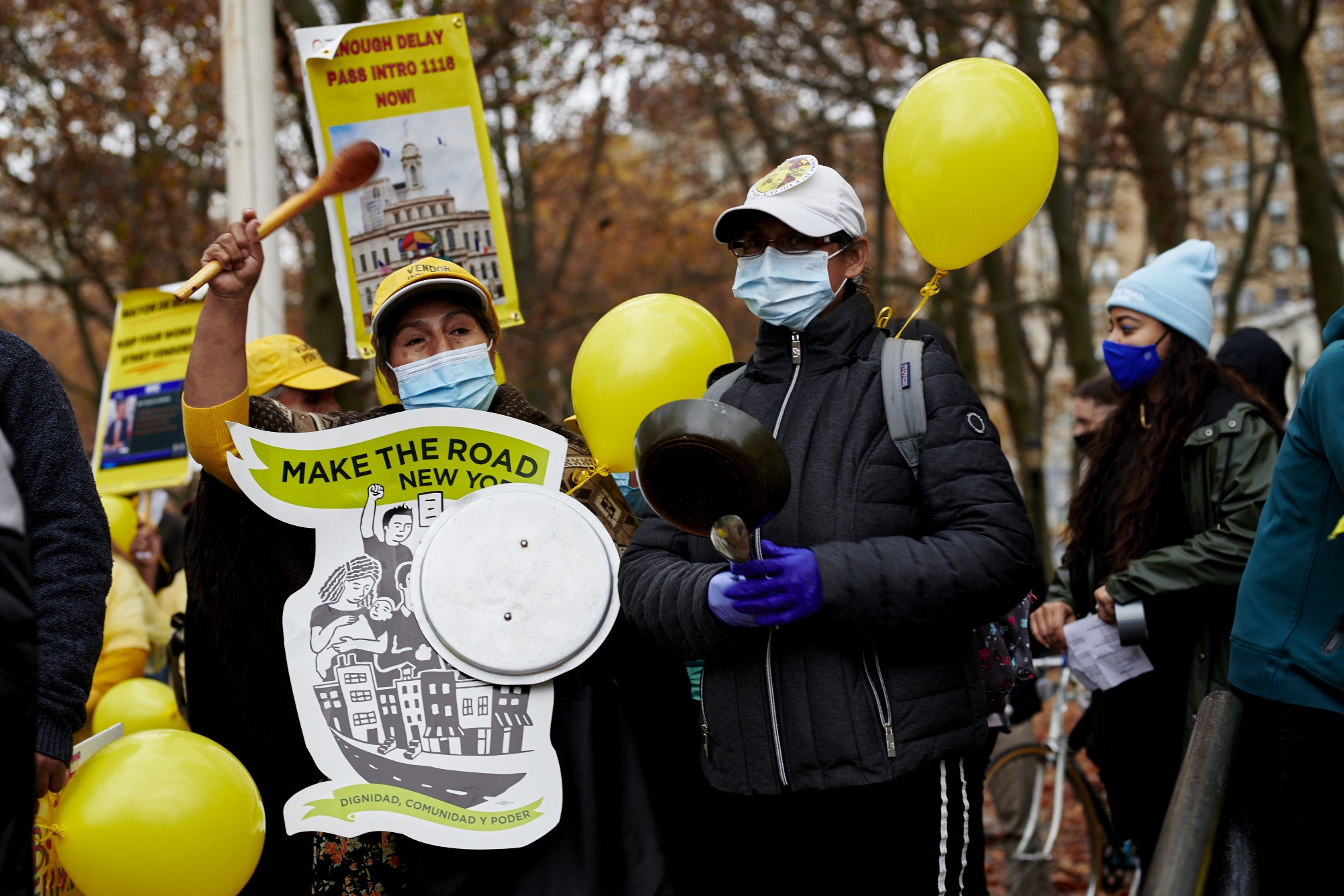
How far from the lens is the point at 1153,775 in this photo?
3.87 metres

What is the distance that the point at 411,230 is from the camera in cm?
417

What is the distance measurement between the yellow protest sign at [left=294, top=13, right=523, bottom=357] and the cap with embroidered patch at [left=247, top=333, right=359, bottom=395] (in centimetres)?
17

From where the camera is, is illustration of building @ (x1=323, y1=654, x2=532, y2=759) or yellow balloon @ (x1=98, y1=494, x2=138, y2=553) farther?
yellow balloon @ (x1=98, y1=494, x2=138, y2=553)

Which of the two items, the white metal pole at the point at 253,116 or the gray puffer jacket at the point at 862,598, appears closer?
the gray puffer jacket at the point at 862,598

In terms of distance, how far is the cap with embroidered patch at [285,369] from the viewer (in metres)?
4.04

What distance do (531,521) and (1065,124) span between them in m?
18.1

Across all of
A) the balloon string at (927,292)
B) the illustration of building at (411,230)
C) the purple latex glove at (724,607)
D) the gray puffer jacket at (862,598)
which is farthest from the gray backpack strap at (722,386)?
the illustration of building at (411,230)

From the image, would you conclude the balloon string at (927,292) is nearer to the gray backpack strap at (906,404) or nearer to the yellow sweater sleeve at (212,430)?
the gray backpack strap at (906,404)

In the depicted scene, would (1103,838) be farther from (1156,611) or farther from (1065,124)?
(1065,124)

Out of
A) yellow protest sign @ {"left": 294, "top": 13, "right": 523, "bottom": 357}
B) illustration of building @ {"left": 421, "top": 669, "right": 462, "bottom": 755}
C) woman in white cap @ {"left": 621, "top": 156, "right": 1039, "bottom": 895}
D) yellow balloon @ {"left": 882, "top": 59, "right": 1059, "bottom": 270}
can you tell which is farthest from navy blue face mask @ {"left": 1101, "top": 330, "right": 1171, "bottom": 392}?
illustration of building @ {"left": 421, "top": 669, "right": 462, "bottom": 755}

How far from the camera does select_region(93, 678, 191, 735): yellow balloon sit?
13.5ft

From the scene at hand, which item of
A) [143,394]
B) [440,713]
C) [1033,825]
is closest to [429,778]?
[440,713]

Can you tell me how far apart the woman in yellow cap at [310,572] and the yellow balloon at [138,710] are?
0.93 metres

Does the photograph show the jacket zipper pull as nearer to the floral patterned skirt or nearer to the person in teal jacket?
the person in teal jacket
